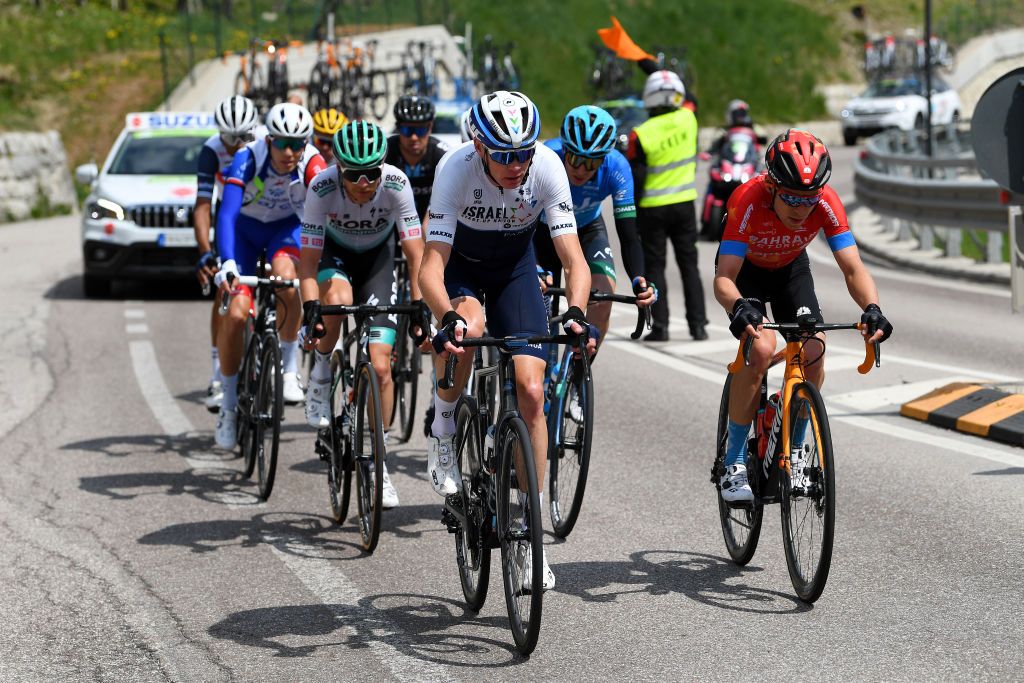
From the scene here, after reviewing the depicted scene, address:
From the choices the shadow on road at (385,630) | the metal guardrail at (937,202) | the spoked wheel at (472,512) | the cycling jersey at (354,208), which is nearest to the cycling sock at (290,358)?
the cycling jersey at (354,208)

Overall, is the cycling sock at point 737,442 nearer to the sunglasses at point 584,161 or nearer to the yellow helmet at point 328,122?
the sunglasses at point 584,161

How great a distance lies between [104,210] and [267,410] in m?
10.1

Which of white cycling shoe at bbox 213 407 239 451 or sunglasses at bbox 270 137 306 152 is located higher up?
sunglasses at bbox 270 137 306 152

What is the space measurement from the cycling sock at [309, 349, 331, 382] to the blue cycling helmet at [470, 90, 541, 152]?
2.53 m

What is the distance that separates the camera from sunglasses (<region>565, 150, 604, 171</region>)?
810 cm

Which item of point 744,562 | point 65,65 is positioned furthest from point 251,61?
point 744,562

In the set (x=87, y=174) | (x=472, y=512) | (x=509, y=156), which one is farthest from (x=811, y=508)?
(x=87, y=174)

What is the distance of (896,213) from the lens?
20953 mm

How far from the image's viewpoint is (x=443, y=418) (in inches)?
262

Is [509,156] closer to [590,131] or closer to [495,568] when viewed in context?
[590,131]

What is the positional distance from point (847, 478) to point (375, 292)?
272 centimetres

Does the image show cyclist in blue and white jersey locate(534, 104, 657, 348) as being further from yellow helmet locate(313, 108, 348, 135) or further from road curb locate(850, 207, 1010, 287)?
road curb locate(850, 207, 1010, 287)

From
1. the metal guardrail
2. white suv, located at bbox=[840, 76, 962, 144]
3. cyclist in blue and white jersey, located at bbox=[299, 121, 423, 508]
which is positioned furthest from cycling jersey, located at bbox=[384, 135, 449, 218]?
white suv, located at bbox=[840, 76, 962, 144]

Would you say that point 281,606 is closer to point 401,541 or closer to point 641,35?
point 401,541
